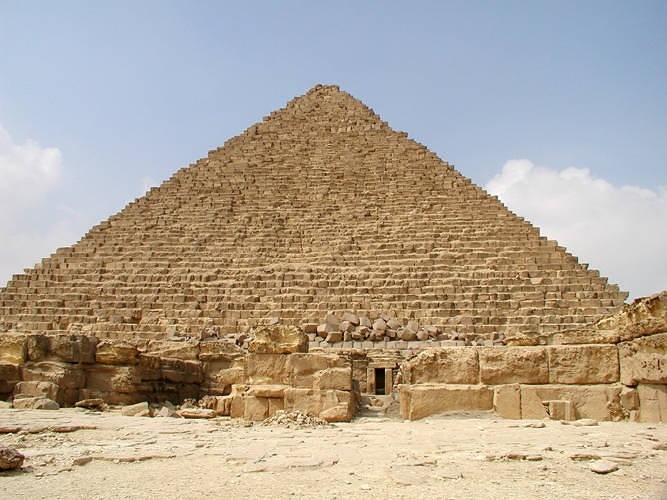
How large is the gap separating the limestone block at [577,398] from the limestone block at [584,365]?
65 mm

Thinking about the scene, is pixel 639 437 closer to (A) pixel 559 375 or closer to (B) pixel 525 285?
(A) pixel 559 375

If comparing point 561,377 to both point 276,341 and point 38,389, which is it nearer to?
point 276,341

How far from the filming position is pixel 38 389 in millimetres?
7023

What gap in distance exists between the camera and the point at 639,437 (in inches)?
151

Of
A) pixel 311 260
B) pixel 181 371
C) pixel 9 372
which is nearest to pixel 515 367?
pixel 9 372

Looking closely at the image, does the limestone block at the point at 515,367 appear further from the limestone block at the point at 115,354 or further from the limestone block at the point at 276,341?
the limestone block at the point at 115,354

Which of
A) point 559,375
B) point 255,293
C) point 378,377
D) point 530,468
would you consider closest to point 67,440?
point 530,468

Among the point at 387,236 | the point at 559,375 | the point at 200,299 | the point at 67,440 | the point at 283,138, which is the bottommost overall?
the point at 67,440

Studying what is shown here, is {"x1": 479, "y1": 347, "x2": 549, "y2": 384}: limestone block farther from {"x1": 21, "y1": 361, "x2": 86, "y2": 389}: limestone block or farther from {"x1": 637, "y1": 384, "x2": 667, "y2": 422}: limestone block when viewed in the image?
{"x1": 21, "y1": 361, "x2": 86, "y2": 389}: limestone block

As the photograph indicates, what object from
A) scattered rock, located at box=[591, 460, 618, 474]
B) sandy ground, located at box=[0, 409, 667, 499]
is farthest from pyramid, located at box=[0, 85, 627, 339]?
scattered rock, located at box=[591, 460, 618, 474]

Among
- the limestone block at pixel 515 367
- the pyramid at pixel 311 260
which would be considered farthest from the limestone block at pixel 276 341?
the pyramid at pixel 311 260

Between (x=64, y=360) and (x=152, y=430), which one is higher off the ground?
(x=64, y=360)

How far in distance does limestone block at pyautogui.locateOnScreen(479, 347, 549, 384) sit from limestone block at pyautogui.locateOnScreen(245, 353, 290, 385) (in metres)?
1.90

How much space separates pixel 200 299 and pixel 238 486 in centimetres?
1780
